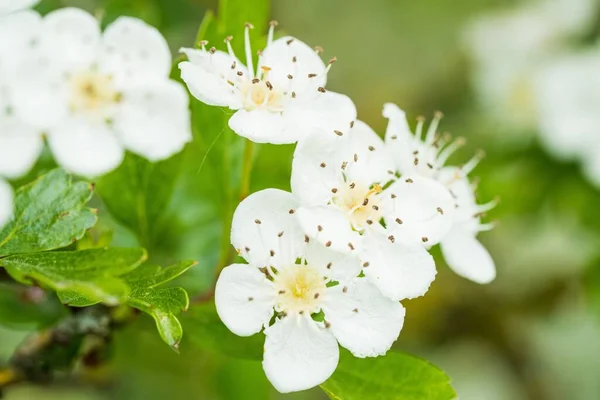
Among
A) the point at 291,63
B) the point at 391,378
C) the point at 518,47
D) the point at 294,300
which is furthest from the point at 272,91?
the point at 518,47

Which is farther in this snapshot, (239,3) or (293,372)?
(239,3)

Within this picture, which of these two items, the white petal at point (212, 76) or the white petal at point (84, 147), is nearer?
the white petal at point (84, 147)

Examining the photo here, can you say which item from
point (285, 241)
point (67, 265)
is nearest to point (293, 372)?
point (285, 241)

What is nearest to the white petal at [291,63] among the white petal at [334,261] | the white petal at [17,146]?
the white petal at [334,261]

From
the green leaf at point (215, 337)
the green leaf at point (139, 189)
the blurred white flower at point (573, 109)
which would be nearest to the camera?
the green leaf at point (215, 337)

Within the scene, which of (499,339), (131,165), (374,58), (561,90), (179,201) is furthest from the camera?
(374,58)

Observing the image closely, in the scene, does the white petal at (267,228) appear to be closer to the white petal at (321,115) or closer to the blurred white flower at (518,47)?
the white petal at (321,115)

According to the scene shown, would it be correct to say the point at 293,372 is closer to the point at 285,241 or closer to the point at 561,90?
the point at 285,241
